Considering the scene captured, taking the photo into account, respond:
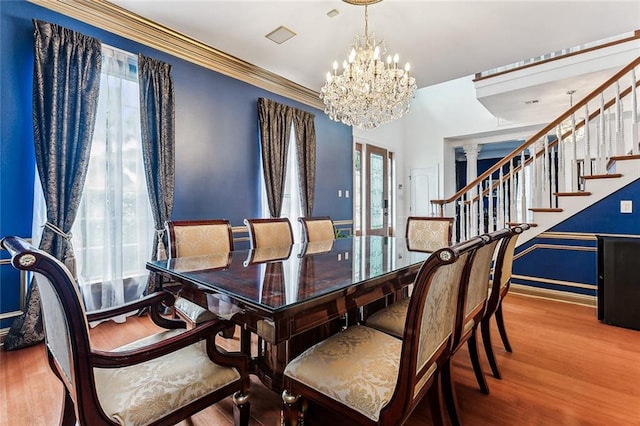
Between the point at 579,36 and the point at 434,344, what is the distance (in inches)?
150

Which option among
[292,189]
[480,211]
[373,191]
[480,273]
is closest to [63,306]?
[480,273]

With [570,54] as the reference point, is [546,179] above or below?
below

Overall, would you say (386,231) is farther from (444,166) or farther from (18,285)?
(18,285)

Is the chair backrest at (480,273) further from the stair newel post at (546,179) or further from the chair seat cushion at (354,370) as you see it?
the stair newel post at (546,179)

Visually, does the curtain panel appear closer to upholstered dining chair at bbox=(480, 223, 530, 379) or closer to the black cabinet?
upholstered dining chair at bbox=(480, 223, 530, 379)

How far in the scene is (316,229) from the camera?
3.13 meters

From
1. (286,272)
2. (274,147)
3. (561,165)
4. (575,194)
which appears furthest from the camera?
(274,147)

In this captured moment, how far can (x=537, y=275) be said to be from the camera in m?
3.57

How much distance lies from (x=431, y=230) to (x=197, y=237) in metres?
2.11

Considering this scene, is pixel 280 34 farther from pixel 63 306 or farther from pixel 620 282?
pixel 620 282

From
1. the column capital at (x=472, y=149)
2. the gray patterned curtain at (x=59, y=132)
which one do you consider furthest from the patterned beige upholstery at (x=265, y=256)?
the column capital at (x=472, y=149)

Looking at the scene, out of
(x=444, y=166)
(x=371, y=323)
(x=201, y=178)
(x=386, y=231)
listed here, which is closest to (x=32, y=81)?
(x=201, y=178)

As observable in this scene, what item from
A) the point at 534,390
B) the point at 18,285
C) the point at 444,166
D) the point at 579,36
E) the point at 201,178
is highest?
the point at 579,36

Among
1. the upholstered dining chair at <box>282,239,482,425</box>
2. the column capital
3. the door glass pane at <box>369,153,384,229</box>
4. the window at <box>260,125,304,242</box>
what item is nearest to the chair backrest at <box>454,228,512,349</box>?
the upholstered dining chair at <box>282,239,482,425</box>
